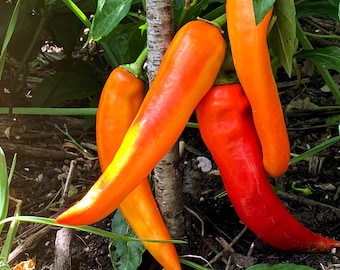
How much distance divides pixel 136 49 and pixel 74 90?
1.34 ft

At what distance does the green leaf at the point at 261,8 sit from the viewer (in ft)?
2.69

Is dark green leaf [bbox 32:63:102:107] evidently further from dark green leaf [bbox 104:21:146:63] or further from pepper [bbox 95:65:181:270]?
pepper [bbox 95:65:181:270]

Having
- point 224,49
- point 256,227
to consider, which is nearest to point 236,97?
point 224,49

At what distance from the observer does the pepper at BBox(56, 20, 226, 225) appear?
87cm

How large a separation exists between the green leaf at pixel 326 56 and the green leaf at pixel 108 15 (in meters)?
0.33

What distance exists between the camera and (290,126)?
1.57 meters

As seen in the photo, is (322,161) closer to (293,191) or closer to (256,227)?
(293,191)

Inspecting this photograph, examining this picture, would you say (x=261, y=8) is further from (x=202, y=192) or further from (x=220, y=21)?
(x=202, y=192)

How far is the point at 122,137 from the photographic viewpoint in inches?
39.9

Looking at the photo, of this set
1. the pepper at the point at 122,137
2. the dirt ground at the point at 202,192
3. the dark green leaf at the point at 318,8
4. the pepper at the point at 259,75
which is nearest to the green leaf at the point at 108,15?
the pepper at the point at 122,137

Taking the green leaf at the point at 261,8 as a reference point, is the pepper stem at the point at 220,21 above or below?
below

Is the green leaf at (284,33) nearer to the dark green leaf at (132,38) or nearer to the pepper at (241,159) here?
the pepper at (241,159)

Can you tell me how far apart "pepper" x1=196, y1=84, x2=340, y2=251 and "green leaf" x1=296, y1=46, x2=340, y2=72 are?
0.20 m

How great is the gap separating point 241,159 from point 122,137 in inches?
6.8
